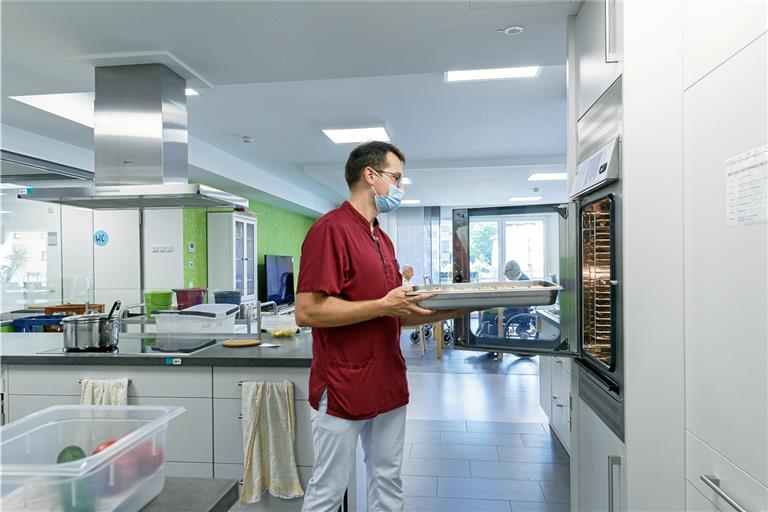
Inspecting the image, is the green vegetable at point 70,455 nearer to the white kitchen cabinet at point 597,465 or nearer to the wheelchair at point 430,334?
the white kitchen cabinet at point 597,465

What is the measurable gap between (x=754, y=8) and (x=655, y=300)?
2.55ft

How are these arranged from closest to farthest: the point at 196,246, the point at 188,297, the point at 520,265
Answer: the point at 520,265
the point at 188,297
the point at 196,246

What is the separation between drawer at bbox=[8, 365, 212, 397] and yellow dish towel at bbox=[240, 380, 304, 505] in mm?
279

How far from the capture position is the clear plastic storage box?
0.71m

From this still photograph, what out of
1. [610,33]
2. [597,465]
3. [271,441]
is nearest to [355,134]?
[271,441]

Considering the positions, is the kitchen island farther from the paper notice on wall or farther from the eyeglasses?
the paper notice on wall

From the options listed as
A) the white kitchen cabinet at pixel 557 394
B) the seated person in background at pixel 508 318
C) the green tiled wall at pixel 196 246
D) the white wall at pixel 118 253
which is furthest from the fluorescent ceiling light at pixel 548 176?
the white wall at pixel 118 253

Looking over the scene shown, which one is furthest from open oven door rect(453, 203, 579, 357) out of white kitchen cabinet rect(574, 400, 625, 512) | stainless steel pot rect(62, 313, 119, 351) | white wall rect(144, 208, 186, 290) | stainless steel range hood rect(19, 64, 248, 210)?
white wall rect(144, 208, 186, 290)

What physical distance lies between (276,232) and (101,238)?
3.70 m

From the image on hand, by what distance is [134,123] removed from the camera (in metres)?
2.70

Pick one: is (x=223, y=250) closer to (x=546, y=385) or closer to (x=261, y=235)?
(x=261, y=235)

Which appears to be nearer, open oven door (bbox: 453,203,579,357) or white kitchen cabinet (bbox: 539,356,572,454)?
open oven door (bbox: 453,203,579,357)

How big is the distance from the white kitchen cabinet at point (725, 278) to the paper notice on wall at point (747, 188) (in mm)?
14

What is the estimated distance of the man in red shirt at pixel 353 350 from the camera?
162 cm
